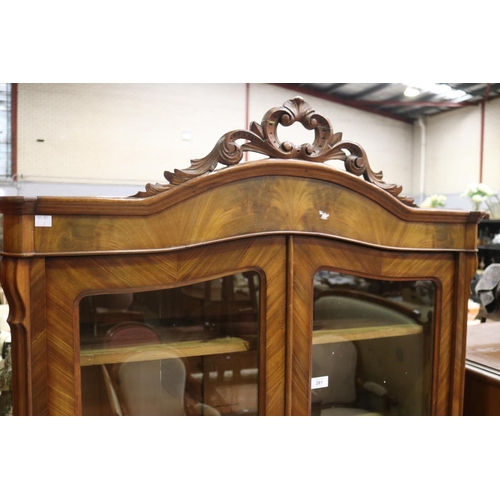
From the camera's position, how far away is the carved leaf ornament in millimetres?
821

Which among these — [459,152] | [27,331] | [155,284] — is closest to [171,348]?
[155,284]

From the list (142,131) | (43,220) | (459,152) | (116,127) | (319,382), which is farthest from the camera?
(459,152)

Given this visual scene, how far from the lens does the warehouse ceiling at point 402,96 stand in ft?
21.4

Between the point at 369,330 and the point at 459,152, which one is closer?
the point at 369,330

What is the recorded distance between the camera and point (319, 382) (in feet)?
3.28

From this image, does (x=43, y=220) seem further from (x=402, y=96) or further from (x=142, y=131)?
(x=402, y=96)

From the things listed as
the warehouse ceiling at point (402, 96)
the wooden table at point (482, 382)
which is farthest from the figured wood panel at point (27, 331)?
the warehouse ceiling at point (402, 96)

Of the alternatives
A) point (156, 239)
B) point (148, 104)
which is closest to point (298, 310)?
point (156, 239)

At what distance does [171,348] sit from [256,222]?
0.94 ft

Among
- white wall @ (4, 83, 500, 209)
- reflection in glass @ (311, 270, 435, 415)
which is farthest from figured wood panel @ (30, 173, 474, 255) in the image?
white wall @ (4, 83, 500, 209)

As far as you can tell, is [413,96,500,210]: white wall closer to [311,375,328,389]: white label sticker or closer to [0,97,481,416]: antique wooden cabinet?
[0,97,481,416]: antique wooden cabinet

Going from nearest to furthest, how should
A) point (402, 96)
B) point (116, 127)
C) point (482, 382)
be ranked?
point (482, 382), point (116, 127), point (402, 96)

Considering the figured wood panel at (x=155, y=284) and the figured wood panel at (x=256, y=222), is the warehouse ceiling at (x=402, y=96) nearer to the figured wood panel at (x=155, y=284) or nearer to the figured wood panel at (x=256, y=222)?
the figured wood panel at (x=256, y=222)

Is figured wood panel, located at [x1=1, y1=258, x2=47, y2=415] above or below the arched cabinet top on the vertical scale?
A: below
